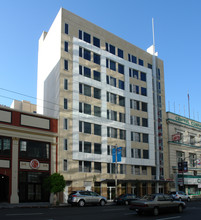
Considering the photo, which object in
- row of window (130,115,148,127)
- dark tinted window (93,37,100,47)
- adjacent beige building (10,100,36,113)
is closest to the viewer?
dark tinted window (93,37,100,47)

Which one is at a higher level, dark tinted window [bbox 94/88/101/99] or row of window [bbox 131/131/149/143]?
dark tinted window [bbox 94/88/101/99]

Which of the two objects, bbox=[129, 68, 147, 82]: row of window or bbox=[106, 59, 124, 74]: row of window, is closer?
bbox=[106, 59, 124, 74]: row of window

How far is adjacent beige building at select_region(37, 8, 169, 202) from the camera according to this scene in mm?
44000

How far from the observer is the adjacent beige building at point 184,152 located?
59.3 meters

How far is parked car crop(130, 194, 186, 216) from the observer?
69.6ft

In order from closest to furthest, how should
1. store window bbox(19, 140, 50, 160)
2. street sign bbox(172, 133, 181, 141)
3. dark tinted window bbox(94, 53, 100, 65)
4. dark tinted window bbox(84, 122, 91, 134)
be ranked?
store window bbox(19, 140, 50, 160), dark tinted window bbox(84, 122, 91, 134), dark tinted window bbox(94, 53, 100, 65), street sign bbox(172, 133, 181, 141)

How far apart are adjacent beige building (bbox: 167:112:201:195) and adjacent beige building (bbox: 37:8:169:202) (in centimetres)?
232

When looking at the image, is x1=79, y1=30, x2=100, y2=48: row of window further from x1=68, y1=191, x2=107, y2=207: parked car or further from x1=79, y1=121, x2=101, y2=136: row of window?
x1=68, y1=191, x2=107, y2=207: parked car

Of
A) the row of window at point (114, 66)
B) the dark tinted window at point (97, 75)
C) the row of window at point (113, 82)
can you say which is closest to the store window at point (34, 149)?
the dark tinted window at point (97, 75)

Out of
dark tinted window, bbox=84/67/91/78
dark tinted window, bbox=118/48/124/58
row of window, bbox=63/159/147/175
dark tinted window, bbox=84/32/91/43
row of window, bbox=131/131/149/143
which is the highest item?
dark tinted window, bbox=84/32/91/43

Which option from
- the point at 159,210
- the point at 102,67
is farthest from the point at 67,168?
the point at 159,210

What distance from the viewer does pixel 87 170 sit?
44531 mm

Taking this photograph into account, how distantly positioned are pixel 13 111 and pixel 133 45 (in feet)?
98.5

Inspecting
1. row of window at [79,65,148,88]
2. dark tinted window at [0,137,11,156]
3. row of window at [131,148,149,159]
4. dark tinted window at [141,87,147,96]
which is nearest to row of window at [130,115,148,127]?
row of window at [131,148,149,159]
